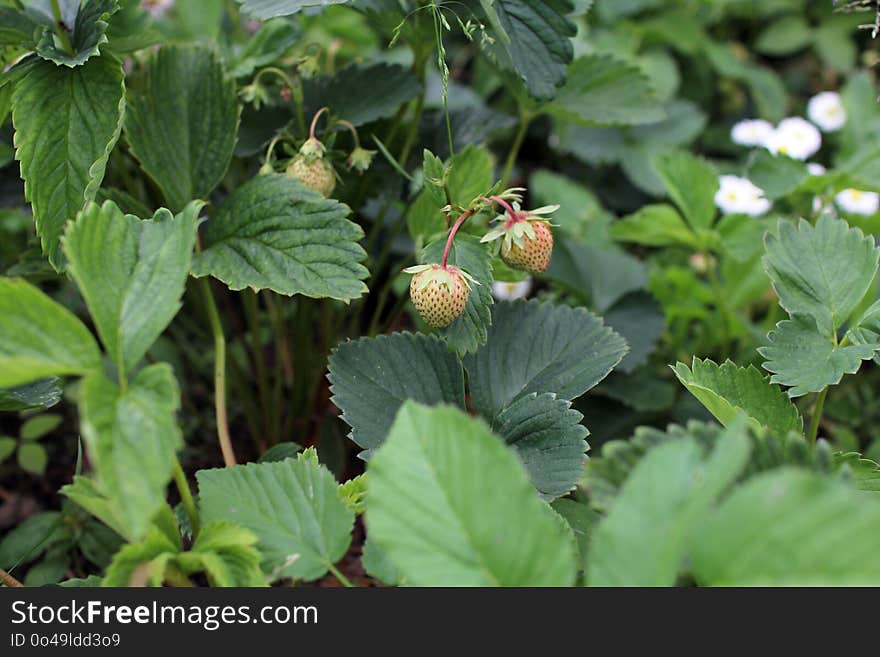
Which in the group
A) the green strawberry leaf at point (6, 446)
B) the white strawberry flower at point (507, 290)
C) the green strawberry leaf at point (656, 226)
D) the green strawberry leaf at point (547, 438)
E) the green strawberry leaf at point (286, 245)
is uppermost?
the green strawberry leaf at point (286, 245)

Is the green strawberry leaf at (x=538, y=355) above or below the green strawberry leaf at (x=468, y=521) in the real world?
below

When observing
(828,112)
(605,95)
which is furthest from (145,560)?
(828,112)

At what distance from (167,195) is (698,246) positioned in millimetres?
908

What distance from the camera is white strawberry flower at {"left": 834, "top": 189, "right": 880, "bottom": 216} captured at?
1.77 metres

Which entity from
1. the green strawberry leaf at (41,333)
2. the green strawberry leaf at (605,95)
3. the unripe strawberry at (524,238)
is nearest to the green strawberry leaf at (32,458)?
the green strawberry leaf at (41,333)

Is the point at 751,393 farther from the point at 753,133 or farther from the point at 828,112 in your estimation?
the point at 828,112

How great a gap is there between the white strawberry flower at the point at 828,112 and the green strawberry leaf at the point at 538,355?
1.36 meters

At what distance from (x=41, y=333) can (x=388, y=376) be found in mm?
404

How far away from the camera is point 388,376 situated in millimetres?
1020

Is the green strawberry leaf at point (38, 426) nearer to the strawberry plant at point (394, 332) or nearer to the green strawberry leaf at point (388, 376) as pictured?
the strawberry plant at point (394, 332)

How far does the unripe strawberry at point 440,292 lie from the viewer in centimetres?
92

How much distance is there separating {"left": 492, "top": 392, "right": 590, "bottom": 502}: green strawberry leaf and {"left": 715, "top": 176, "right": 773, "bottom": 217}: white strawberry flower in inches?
37.3

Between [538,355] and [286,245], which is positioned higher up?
[286,245]

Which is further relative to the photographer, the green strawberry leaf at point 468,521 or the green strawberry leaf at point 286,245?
the green strawberry leaf at point 286,245
